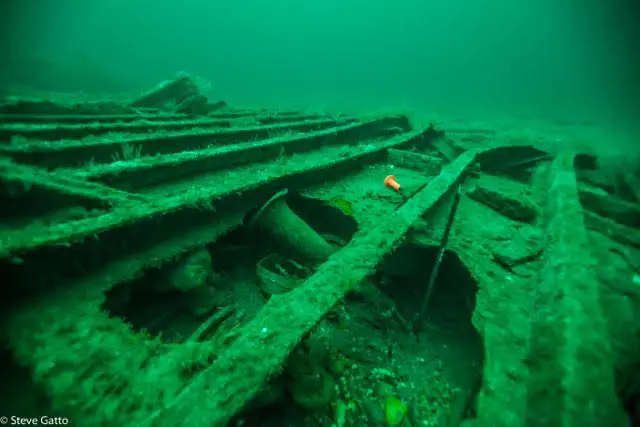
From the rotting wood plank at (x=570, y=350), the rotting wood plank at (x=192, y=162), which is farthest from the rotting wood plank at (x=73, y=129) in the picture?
the rotting wood plank at (x=570, y=350)

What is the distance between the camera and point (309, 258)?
94.6 inches

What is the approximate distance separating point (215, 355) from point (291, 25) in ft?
625

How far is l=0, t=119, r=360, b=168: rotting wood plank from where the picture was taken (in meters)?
2.81

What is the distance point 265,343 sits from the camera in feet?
3.95

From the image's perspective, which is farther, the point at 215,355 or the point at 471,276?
the point at 471,276

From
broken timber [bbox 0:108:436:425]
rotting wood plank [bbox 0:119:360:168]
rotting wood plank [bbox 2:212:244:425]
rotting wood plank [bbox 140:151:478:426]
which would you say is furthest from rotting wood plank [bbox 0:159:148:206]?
rotting wood plank [bbox 140:151:478:426]

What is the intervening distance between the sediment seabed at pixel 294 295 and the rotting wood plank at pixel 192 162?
0.08 ft

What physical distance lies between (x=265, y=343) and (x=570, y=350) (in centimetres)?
138

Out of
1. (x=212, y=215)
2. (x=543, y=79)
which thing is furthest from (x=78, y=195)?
(x=543, y=79)

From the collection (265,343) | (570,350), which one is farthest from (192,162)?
(570,350)

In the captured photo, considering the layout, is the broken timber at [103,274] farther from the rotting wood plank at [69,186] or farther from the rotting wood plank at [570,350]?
the rotting wood plank at [570,350]

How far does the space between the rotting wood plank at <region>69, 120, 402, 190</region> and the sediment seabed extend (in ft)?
0.08

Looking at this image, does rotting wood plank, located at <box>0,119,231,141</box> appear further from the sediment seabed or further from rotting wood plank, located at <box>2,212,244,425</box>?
rotting wood plank, located at <box>2,212,244,425</box>

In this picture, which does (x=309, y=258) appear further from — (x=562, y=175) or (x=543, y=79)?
(x=543, y=79)
